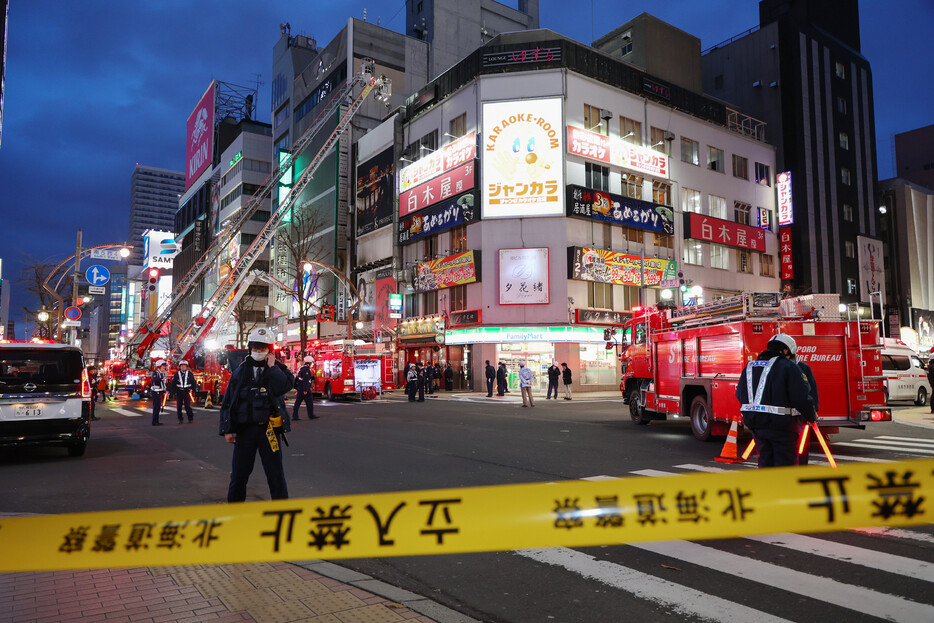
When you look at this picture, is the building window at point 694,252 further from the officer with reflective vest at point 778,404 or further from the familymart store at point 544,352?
the officer with reflective vest at point 778,404

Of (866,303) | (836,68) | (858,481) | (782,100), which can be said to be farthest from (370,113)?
(858,481)

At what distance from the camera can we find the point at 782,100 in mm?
52750

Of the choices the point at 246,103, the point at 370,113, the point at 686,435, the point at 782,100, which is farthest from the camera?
the point at 246,103

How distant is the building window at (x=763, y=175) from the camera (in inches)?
1996

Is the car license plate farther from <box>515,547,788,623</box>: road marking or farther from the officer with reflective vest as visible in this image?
the officer with reflective vest

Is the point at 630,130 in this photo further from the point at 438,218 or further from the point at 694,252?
the point at 438,218

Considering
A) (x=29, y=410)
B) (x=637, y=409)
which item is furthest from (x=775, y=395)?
(x=29, y=410)

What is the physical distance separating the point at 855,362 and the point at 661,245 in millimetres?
33370

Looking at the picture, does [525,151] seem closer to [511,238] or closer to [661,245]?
[511,238]

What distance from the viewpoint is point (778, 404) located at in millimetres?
6676

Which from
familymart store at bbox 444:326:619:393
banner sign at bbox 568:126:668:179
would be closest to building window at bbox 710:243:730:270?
banner sign at bbox 568:126:668:179

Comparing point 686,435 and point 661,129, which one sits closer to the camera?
point 686,435

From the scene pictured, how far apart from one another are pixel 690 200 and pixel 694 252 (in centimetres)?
376

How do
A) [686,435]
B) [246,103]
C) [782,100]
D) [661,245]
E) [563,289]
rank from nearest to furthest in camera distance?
[686,435] < [563,289] < [661,245] < [782,100] < [246,103]
